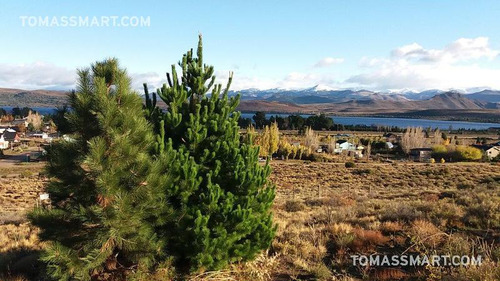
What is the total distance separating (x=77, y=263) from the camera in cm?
596

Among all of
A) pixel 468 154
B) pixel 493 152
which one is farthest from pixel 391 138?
pixel 468 154

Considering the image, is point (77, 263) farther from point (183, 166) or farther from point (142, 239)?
point (183, 166)

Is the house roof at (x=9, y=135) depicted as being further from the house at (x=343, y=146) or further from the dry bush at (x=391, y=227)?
the dry bush at (x=391, y=227)

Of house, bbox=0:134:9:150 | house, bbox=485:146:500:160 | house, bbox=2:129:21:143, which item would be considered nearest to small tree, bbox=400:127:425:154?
house, bbox=485:146:500:160

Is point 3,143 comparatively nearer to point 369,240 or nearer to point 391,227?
point 391,227

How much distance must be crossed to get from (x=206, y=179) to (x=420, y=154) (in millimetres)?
77500

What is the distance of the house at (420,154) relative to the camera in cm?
7362

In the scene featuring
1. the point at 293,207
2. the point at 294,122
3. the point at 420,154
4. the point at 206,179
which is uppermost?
the point at 206,179

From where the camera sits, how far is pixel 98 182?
219 inches

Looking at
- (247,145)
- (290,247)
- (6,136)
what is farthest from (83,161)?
(6,136)

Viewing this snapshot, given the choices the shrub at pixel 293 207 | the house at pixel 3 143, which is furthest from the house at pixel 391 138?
the house at pixel 3 143

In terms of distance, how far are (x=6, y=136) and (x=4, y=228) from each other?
88.9 m

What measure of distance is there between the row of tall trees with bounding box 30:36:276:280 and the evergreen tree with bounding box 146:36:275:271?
2cm

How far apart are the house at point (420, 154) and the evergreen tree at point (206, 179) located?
73.8 metres
